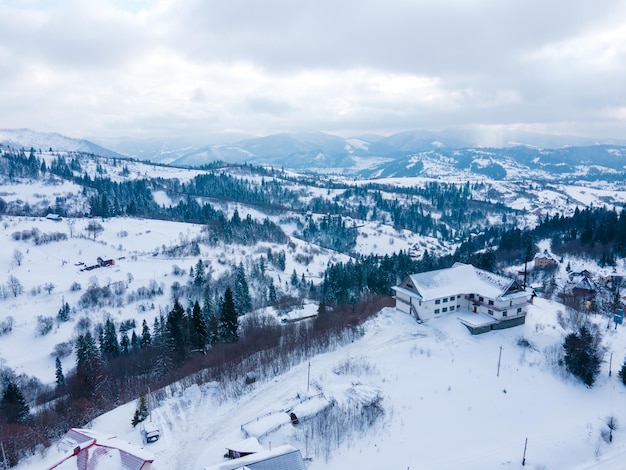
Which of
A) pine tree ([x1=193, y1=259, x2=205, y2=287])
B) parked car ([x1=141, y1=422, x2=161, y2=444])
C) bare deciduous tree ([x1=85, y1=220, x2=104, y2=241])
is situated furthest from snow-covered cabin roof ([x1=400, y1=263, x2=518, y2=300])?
bare deciduous tree ([x1=85, y1=220, x2=104, y2=241])

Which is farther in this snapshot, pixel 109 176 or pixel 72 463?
pixel 109 176

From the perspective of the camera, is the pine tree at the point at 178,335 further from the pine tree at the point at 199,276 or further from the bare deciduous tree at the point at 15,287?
the bare deciduous tree at the point at 15,287

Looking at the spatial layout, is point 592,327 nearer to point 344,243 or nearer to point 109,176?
point 344,243

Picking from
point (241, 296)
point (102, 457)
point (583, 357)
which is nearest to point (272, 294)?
point (241, 296)

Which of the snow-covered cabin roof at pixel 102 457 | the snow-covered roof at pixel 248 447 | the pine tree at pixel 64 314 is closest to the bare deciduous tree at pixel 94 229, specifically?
the pine tree at pixel 64 314

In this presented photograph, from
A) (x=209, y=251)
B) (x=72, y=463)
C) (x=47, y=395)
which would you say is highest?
(x=72, y=463)

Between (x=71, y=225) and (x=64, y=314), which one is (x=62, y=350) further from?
(x=71, y=225)

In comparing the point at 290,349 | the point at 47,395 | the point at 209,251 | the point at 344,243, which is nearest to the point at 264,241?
the point at 209,251
